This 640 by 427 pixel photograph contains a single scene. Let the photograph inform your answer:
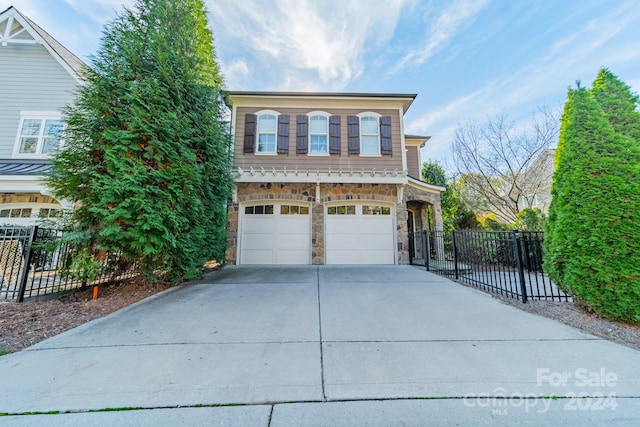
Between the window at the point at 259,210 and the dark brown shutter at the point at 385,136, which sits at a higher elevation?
the dark brown shutter at the point at 385,136

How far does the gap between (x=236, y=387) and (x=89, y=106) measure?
5.66 metres

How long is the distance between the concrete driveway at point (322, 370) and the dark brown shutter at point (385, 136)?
6.18m

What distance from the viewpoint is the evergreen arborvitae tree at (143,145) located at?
4219 mm

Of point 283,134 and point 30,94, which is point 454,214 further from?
point 30,94

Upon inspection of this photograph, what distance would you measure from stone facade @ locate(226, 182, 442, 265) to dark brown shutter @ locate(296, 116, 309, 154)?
53.6 inches

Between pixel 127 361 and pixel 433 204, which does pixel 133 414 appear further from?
pixel 433 204

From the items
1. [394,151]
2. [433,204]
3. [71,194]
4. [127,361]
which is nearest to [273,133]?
[394,151]

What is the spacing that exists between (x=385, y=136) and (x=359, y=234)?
380 cm

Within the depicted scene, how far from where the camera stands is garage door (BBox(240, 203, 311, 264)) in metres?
8.02

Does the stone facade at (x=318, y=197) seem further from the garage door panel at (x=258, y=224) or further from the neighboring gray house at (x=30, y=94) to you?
the neighboring gray house at (x=30, y=94)

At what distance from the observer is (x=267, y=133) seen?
861 centimetres

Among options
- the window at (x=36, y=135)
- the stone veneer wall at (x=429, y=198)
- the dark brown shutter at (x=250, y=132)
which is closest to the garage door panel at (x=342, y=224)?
the stone veneer wall at (x=429, y=198)

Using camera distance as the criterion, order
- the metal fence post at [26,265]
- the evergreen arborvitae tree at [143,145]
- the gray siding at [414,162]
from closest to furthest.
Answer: the metal fence post at [26,265] → the evergreen arborvitae tree at [143,145] → the gray siding at [414,162]

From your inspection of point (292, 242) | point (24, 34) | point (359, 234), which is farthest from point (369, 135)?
point (24, 34)
